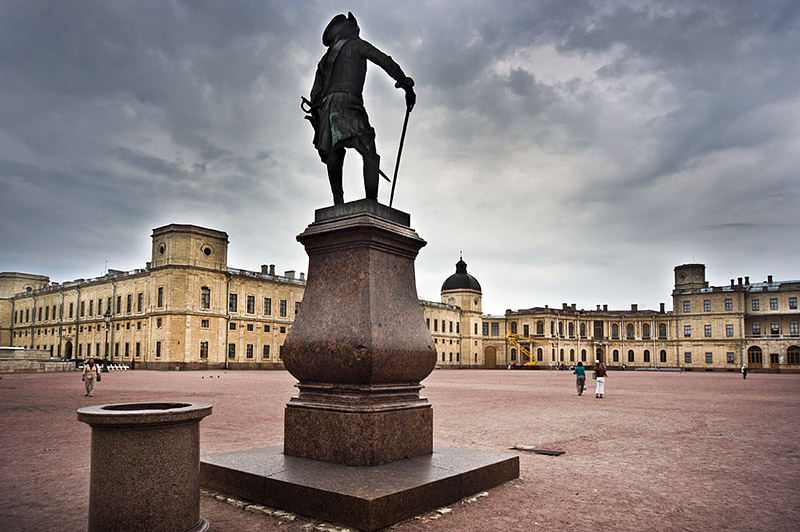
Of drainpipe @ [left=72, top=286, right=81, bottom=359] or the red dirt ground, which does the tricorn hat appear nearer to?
the red dirt ground

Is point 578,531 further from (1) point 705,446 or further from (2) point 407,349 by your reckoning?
(1) point 705,446

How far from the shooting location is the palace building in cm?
5169

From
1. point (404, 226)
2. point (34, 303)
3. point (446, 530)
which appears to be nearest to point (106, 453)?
point (446, 530)

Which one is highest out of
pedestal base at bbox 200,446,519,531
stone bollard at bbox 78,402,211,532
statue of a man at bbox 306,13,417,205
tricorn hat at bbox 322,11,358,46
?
tricorn hat at bbox 322,11,358,46

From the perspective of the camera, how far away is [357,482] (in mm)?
4250

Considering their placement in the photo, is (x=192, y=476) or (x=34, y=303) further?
(x=34, y=303)

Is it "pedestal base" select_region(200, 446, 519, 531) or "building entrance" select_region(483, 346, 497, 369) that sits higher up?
"pedestal base" select_region(200, 446, 519, 531)

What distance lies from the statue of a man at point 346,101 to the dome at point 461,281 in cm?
8246

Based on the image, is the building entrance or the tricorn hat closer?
the tricorn hat

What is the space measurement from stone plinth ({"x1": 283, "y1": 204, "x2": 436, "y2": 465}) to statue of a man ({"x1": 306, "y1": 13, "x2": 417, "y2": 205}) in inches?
22.4

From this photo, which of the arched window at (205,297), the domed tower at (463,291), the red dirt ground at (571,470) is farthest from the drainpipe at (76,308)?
the red dirt ground at (571,470)

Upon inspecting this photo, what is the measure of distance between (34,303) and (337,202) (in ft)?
263

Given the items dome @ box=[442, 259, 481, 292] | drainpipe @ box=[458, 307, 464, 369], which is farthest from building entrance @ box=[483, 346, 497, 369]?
dome @ box=[442, 259, 481, 292]

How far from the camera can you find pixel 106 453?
3.38 m
